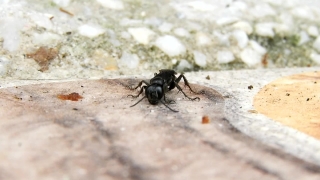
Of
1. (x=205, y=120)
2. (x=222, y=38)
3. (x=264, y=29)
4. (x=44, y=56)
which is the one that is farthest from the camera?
(x=264, y=29)

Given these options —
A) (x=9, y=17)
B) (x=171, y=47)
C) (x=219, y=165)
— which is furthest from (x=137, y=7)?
(x=219, y=165)

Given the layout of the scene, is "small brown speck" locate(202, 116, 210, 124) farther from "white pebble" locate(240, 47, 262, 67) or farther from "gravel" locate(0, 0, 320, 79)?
"white pebble" locate(240, 47, 262, 67)

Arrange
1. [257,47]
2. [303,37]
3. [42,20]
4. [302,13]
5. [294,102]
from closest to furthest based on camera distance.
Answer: [294,102], [42,20], [257,47], [303,37], [302,13]

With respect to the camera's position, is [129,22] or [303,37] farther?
[303,37]

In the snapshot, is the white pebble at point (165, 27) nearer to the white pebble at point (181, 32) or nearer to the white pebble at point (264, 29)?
the white pebble at point (181, 32)

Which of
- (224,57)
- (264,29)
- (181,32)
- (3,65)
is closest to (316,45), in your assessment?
(264,29)

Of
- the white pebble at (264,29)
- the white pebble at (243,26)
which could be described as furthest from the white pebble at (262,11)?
the white pebble at (243,26)

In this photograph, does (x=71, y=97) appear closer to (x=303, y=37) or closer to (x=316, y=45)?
(x=303, y=37)
